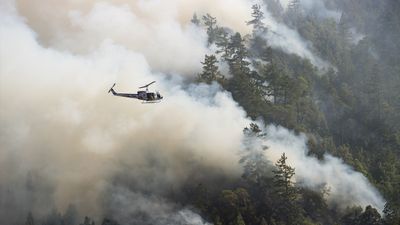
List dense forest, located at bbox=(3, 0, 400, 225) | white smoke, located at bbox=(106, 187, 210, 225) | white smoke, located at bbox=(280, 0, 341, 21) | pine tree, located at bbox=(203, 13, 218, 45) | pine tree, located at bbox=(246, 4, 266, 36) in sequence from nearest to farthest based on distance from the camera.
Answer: white smoke, located at bbox=(106, 187, 210, 225) < dense forest, located at bbox=(3, 0, 400, 225) < pine tree, located at bbox=(203, 13, 218, 45) < pine tree, located at bbox=(246, 4, 266, 36) < white smoke, located at bbox=(280, 0, 341, 21)

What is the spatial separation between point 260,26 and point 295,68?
17.4 m

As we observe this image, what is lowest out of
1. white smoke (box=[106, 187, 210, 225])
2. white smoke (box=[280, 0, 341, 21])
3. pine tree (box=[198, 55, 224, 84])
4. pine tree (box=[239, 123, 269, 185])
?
white smoke (box=[106, 187, 210, 225])

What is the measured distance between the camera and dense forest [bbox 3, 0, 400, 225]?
8969cm

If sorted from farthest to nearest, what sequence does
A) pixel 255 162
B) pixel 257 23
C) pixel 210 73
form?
pixel 257 23 < pixel 210 73 < pixel 255 162

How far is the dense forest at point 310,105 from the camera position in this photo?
89688 millimetres

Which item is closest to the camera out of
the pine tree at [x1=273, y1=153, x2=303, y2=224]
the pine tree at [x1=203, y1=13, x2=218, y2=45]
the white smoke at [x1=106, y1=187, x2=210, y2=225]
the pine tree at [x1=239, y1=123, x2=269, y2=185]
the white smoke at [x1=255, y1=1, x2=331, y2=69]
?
the white smoke at [x1=106, y1=187, x2=210, y2=225]

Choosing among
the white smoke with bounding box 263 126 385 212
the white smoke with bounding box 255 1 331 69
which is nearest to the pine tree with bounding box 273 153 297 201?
the white smoke with bounding box 263 126 385 212

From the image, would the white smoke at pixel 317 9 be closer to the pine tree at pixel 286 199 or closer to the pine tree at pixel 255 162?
the pine tree at pixel 255 162

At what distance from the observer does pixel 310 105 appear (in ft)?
384

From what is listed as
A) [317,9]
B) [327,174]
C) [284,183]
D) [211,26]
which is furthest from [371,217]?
[317,9]

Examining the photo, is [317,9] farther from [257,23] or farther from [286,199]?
[286,199]

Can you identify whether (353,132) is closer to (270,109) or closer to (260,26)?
(270,109)

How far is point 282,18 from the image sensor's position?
15175 cm

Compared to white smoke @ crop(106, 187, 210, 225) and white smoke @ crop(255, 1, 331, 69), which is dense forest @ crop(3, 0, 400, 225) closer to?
white smoke @ crop(255, 1, 331, 69)
